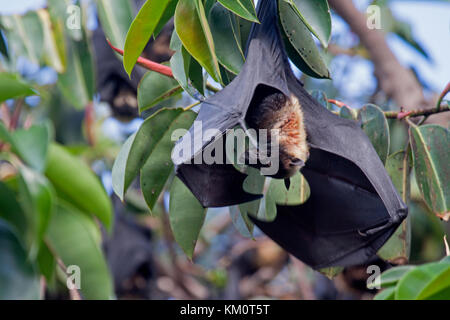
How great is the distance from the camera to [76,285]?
170cm

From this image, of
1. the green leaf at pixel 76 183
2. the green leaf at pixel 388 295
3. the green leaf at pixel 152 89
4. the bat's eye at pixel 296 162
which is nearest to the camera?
the green leaf at pixel 388 295

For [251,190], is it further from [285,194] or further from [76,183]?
[76,183]

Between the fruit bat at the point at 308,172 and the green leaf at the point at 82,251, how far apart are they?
0.41m

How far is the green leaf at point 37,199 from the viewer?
4.15ft

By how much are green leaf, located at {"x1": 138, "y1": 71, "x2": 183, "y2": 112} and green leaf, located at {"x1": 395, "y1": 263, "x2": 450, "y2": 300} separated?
0.87m

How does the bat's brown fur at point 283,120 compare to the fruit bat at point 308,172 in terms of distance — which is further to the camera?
the bat's brown fur at point 283,120

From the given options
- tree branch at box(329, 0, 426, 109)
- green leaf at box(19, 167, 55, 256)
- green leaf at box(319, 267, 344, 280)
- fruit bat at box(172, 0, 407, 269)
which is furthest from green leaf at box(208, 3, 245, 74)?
tree branch at box(329, 0, 426, 109)

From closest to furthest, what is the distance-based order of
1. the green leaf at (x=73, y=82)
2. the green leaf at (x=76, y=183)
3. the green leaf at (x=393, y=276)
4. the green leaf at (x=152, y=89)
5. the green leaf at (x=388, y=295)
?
the green leaf at (x=388, y=295) < the green leaf at (x=393, y=276) < the green leaf at (x=152, y=89) < the green leaf at (x=76, y=183) < the green leaf at (x=73, y=82)

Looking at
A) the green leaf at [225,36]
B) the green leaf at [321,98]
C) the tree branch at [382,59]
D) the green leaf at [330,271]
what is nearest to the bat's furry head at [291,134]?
the green leaf at [321,98]

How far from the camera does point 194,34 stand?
1322mm

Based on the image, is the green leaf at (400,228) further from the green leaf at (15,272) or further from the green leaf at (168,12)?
the green leaf at (15,272)

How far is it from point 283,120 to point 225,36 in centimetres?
33

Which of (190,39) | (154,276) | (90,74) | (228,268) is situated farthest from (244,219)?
(154,276)
